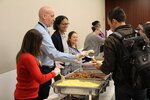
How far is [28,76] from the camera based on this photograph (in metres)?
1.87

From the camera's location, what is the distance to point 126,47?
74.0 inches

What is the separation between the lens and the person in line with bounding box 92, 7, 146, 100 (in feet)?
6.27

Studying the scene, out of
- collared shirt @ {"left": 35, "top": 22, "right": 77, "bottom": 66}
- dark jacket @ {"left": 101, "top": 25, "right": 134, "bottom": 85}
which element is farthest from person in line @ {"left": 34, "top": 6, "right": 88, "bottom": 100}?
dark jacket @ {"left": 101, "top": 25, "right": 134, "bottom": 85}

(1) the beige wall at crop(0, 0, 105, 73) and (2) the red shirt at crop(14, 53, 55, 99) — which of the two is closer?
(2) the red shirt at crop(14, 53, 55, 99)

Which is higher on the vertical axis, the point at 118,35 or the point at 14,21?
the point at 14,21

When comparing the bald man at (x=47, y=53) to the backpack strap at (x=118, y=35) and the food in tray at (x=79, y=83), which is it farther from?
the backpack strap at (x=118, y=35)

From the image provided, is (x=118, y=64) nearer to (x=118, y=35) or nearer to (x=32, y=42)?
(x=118, y=35)

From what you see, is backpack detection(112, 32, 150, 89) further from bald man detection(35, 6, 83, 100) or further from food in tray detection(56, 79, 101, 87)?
bald man detection(35, 6, 83, 100)

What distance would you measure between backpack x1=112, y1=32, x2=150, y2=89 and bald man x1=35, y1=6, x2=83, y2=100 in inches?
21.0

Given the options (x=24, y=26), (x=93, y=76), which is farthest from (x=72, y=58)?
(x=24, y=26)

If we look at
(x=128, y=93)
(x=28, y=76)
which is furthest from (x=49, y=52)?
(x=128, y=93)

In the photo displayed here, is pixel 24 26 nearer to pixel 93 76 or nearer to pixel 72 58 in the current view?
pixel 72 58

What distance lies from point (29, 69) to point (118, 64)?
2.13 ft

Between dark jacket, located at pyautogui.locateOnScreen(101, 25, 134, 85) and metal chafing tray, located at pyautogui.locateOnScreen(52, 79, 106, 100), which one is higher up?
dark jacket, located at pyautogui.locateOnScreen(101, 25, 134, 85)
